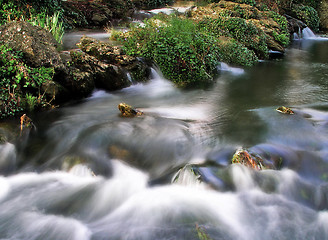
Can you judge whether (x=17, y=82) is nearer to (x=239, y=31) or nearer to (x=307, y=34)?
(x=239, y=31)

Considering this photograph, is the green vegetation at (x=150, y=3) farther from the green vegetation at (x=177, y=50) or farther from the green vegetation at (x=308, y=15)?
the green vegetation at (x=177, y=50)

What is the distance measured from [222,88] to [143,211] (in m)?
5.73

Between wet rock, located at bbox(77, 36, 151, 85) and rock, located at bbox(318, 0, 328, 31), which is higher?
rock, located at bbox(318, 0, 328, 31)

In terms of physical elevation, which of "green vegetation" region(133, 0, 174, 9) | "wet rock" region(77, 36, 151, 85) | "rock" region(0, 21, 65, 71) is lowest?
"wet rock" region(77, 36, 151, 85)

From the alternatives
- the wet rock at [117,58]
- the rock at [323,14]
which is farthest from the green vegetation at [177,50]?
the rock at [323,14]

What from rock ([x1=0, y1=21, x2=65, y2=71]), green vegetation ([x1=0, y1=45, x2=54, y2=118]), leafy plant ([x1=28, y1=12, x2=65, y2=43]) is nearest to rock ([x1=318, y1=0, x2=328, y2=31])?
leafy plant ([x1=28, y1=12, x2=65, y2=43])

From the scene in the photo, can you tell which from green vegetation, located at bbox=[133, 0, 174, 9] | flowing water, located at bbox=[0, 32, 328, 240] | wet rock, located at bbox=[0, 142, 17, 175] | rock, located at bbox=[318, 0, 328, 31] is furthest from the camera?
rock, located at bbox=[318, 0, 328, 31]

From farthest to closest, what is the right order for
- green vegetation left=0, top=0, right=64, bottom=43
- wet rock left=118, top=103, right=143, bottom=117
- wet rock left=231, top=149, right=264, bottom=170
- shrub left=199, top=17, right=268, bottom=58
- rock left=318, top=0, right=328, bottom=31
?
1. rock left=318, top=0, right=328, bottom=31
2. shrub left=199, top=17, right=268, bottom=58
3. green vegetation left=0, top=0, right=64, bottom=43
4. wet rock left=118, top=103, right=143, bottom=117
5. wet rock left=231, top=149, right=264, bottom=170

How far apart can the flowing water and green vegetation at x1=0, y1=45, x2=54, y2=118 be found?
44 centimetres

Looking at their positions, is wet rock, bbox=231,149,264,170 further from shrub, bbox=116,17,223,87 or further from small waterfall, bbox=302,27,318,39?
small waterfall, bbox=302,27,318,39

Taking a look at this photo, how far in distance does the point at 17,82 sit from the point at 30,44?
1.01m

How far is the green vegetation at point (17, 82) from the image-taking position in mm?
5719

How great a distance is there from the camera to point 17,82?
230 inches

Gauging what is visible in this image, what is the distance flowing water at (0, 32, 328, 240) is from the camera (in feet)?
11.6
